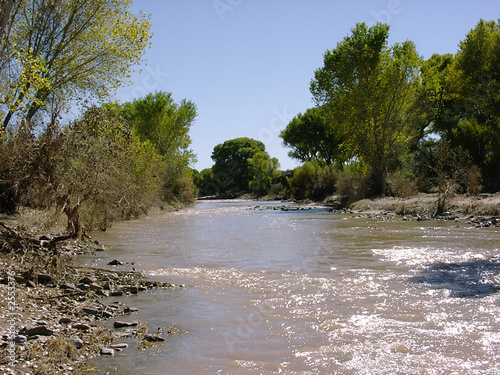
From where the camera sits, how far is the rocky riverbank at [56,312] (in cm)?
500

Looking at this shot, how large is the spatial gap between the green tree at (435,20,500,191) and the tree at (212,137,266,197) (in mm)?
63871

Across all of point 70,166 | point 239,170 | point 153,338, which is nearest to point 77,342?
point 153,338

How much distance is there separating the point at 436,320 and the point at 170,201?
40053mm

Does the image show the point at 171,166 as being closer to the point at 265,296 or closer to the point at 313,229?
the point at 313,229

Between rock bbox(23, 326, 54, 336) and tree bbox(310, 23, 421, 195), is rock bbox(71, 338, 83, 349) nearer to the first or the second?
rock bbox(23, 326, 54, 336)

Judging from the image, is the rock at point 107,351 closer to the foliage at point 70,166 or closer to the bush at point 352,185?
the foliage at point 70,166

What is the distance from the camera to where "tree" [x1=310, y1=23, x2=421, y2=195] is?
120 ft

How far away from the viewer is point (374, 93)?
3756cm

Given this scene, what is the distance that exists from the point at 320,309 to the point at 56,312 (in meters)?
4.04

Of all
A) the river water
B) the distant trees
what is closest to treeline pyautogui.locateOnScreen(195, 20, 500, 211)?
the river water

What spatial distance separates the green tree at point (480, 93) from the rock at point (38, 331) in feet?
110

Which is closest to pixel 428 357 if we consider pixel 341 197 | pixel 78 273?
pixel 78 273

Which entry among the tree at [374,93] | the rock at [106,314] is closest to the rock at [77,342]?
the rock at [106,314]

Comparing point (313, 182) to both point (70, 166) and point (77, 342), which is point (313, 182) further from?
point (77, 342)
